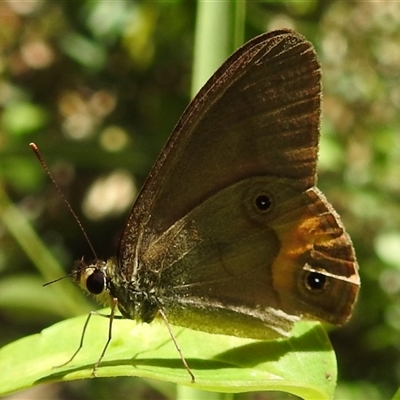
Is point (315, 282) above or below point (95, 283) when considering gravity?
below

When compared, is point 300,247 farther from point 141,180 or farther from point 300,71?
point 141,180

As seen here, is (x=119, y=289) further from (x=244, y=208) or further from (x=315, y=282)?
(x=315, y=282)

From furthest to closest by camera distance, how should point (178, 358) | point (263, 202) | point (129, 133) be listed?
point (129, 133)
point (263, 202)
point (178, 358)

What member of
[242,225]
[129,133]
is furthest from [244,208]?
[129,133]

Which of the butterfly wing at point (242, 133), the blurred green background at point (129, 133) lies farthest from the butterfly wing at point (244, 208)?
the blurred green background at point (129, 133)

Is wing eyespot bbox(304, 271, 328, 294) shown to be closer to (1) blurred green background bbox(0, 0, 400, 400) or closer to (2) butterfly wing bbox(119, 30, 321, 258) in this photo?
(2) butterfly wing bbox(119, 30, 321, 258)

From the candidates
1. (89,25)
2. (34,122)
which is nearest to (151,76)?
(89,25)

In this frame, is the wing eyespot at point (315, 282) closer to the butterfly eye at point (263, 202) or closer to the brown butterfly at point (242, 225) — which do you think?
the brown butterfly at point (242, 225)
